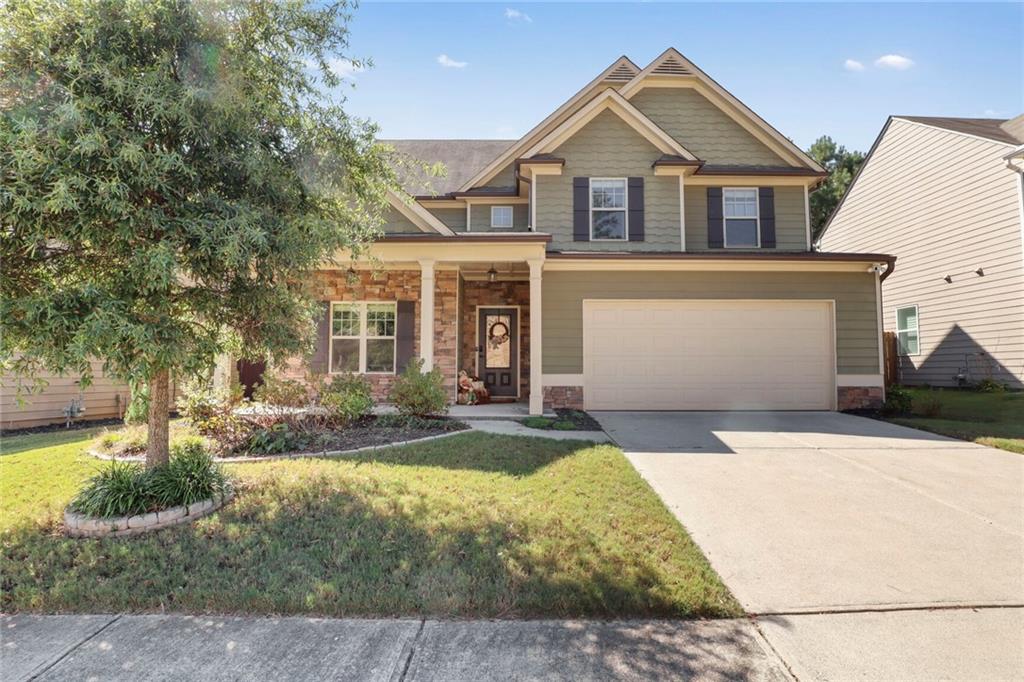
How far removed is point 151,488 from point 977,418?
514 inches

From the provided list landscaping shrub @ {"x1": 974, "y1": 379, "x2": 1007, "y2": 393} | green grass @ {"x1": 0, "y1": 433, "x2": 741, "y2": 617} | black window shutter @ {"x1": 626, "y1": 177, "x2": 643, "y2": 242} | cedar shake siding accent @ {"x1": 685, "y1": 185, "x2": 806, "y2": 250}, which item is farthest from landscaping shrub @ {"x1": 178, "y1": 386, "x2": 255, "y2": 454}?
landscaping shrub @ {"x1": 974, "y1": 379, "x2": 1007, "y2": 393}

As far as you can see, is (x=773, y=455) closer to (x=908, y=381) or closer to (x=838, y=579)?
(x=838, y=579)

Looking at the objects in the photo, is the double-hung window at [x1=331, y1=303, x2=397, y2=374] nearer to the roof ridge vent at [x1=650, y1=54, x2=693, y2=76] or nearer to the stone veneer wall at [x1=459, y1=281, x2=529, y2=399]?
the stone veneer wall at [x1=459, y1=281, x2=529, y2=399]

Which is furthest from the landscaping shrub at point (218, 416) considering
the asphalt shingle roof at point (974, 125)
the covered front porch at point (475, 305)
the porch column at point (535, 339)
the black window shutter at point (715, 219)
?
the asphalt shingle roof at point (974, 125)

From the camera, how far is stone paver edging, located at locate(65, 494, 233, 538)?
3.91 m

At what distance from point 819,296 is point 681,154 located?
4.40m

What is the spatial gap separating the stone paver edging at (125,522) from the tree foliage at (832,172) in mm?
30998

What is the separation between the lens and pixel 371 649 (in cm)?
254

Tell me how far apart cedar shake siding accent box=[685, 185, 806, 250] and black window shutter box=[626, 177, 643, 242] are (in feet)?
4.74

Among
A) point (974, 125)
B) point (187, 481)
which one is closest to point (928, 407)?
point (974, 125)

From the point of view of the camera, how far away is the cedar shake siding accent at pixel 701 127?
12422 mm

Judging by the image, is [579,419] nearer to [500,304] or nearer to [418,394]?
[418,394]

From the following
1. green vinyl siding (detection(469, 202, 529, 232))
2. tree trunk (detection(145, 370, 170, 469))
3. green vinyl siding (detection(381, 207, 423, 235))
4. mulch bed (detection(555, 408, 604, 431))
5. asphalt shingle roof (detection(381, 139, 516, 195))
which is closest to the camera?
tree trunk (detection(145, 370, 170, 469))

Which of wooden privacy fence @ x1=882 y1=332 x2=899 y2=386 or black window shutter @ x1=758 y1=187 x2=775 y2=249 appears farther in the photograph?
wooden privacy fence @ x1=882 y1=332 x2=899 y2=386
